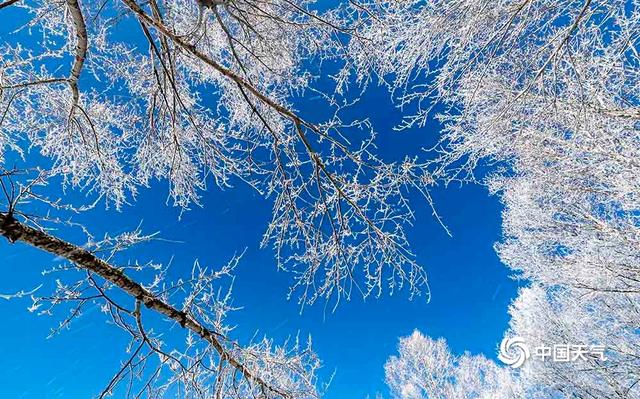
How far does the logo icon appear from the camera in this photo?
25.7ft

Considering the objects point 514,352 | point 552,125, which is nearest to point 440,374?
point 514,352

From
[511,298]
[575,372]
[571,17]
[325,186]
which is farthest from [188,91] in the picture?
[511,298]

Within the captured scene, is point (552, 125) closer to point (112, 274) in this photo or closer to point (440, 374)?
point (112, 274)

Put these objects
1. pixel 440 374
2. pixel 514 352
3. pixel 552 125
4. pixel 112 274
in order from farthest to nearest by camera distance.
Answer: pixel 440 374
pixel 514 352
pixel 552 125
pixel 112 274

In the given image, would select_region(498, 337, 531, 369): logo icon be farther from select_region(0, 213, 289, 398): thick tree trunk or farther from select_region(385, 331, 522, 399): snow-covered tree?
select_region(0, 213, 289, 398): thick tree trunk

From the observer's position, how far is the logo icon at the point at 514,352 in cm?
783

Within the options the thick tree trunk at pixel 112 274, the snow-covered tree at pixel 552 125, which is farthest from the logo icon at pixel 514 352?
the thick tree trunk at pixel 112 274

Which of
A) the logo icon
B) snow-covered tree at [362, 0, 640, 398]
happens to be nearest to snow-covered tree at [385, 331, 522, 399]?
the logo icon

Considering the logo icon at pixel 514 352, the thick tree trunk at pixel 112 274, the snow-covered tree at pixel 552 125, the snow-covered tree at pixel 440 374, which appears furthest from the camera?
the snow-covered tree at pixel 440 374

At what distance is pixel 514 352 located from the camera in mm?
8508

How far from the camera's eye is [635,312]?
584 cm

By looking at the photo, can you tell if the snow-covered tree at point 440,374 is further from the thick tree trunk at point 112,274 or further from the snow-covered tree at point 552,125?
the thick tree trunk at point 112,274

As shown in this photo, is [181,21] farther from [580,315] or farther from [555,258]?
[580,315]

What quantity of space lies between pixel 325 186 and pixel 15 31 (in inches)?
98.0
